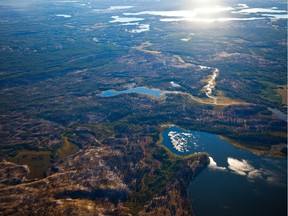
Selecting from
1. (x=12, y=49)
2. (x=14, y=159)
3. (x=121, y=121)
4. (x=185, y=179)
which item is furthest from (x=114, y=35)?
(x=185, y=179)

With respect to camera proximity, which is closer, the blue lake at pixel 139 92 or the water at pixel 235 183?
the water at pixel 235 183

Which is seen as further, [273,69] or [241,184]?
[273,69]

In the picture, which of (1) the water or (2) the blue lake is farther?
(2) the blue lake

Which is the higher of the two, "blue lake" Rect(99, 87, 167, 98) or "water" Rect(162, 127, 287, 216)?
"water" Rect(162, 127, 287, 216)

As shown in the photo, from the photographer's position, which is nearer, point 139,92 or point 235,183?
point 235,183

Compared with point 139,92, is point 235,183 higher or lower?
higher

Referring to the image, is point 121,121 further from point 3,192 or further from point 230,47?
point 230,47

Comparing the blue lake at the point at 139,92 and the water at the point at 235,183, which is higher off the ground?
the water at the point at 235,183

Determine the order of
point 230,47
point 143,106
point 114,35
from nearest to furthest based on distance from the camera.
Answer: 1. point 143,106
2. point 230,47
3. point 114,35
